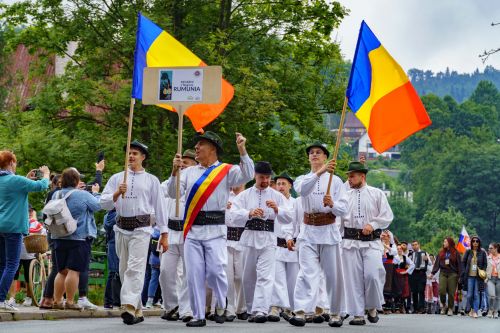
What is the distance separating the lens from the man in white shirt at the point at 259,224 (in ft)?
58.0

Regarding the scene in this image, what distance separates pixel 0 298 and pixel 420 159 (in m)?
148

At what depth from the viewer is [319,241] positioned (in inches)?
645

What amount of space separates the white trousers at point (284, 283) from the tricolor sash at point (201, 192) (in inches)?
136

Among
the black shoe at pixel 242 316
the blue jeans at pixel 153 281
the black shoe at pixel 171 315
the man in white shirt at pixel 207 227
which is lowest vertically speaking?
the black shoe at pixel 242 316

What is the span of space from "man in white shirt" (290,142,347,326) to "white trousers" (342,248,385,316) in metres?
0.55

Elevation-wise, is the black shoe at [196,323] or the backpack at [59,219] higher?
the backpack at [59,219]

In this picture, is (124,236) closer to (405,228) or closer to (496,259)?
(496,259)

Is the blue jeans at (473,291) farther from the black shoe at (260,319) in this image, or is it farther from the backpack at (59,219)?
the backpack at (59,219)

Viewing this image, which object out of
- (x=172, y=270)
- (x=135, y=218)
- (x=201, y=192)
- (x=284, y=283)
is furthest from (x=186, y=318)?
(x=284, y=283)

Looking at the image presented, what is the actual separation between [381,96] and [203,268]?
3.36 metres

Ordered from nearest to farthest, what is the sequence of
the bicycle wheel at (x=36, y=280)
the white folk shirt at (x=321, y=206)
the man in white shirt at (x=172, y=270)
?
the white folk shirt at (x=321, y=206) < the man in white shirt at (x=172, y=270) < the bicycle wheel at (x=36, y=280)

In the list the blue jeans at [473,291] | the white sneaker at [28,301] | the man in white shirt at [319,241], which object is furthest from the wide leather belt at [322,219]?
the blue jeans at [473,291]

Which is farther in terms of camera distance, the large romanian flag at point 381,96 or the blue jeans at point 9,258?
the large romanian flag at point 381,96

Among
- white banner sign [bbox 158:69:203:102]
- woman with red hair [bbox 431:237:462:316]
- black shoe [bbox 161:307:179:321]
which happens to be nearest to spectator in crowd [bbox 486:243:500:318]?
woman with red hair [bbox 431:237:462:316]
